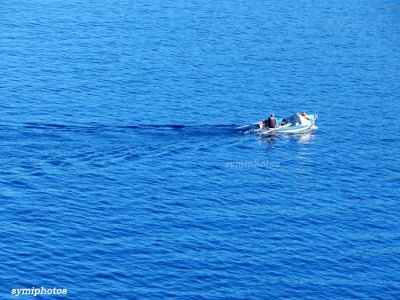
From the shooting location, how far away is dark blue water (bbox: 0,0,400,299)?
102438 mm

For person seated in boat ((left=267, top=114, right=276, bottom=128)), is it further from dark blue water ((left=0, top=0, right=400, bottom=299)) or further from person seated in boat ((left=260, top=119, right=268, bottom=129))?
dark blue water ((left=0, top=0, right=400, bottom=299))

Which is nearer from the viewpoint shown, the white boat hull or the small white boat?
the white boat hull

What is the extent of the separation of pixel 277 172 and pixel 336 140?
16.5 metres

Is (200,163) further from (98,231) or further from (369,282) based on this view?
(369,282)

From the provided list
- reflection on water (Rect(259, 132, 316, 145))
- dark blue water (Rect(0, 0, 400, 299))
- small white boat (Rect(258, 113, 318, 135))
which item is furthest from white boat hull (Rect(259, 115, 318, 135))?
dark blue water (Rect(0, 0, 400, 299))

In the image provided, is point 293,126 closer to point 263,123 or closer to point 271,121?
point 271,121

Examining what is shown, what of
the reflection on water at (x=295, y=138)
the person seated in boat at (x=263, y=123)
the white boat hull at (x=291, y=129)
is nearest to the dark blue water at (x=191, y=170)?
the reflection on water at (x=295, y=138)

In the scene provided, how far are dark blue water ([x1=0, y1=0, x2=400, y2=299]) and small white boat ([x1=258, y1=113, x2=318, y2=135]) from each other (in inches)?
64.1

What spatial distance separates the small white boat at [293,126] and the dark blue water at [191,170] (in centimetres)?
163

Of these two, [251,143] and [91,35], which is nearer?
[251,143]

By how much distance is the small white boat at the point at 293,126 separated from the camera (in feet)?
463

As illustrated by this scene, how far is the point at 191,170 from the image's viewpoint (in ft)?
416

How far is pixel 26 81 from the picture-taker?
15650 cm

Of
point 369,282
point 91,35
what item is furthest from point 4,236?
point 91,35
